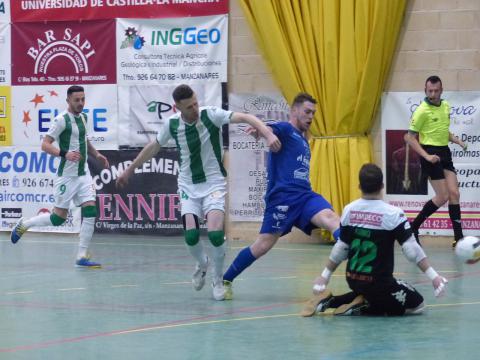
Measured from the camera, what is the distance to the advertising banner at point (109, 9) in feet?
56.6

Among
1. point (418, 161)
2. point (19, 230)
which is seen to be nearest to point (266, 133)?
point (19, 230)

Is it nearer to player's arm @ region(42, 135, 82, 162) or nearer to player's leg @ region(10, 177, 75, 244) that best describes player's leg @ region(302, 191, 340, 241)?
player's arm @ region(42, 135, 82, 162)

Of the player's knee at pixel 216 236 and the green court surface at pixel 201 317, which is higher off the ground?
the player's knee at pixel 216 236

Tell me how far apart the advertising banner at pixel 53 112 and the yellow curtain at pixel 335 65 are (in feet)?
9.60

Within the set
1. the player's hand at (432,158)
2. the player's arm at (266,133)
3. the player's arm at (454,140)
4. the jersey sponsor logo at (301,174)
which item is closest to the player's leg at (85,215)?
the jersey sponsor logo at (301,174)

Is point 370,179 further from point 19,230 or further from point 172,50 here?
point 172,50

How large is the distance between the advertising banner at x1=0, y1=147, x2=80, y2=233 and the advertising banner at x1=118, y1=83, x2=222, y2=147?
144 cm

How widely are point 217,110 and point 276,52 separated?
5.96 metres

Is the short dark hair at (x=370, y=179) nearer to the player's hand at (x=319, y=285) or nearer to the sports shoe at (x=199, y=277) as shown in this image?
the player's hand at (x=319, y=285)

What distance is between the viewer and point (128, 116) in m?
17.8

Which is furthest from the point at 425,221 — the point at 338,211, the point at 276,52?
the point at 276,52

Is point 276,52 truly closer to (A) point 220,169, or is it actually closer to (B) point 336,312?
(A) point 220,169

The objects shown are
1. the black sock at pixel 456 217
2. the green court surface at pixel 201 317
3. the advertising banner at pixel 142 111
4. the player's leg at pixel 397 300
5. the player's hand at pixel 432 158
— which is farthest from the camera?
the advertising banner at pixel 142 111

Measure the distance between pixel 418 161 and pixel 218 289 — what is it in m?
6.47
